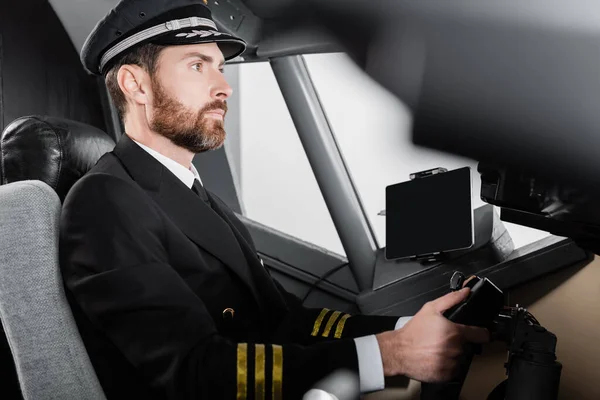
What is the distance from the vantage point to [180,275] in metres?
1.42

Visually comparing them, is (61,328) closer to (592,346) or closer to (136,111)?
(136,111)

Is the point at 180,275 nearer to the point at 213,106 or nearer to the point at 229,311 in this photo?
the point at 229,311

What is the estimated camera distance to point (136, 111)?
166cm

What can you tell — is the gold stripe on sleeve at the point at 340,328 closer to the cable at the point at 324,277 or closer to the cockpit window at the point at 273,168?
the cable at the point at 324,277

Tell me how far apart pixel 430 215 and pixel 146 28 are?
1.14 meters

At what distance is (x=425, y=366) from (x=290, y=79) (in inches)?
79.4

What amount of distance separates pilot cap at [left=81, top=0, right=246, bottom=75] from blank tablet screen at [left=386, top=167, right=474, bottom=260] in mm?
907

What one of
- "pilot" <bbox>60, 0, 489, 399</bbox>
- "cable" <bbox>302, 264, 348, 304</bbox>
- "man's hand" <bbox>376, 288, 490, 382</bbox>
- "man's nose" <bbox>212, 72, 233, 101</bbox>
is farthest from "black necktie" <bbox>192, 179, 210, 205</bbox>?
"cable" <bbox>302, 264, 348, 304</bbox>

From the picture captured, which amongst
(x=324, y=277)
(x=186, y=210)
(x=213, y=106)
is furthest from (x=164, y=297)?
(x=324, y=277)

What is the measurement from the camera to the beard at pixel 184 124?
5.20ft

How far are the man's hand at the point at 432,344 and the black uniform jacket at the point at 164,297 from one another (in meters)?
0.11

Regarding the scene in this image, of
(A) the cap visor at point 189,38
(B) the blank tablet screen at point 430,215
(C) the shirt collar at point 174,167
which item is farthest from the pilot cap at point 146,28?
(B) the blank tablet screen at point 430,215

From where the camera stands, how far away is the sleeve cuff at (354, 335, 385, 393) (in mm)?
1227

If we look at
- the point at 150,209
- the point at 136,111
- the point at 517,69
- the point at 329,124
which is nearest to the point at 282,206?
the point at 329,124
